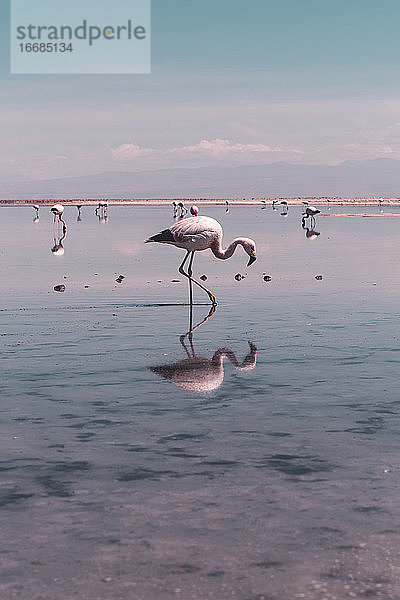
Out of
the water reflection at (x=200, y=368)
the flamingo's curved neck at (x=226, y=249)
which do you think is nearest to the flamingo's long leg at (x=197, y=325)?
the water reflection at (x=200, y=368)

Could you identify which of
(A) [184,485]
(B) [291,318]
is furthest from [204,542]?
(B) [291,318]

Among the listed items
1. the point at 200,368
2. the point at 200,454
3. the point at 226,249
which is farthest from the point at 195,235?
the point at 200,454

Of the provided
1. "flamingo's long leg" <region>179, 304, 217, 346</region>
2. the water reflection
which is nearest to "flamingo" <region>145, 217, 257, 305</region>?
"flamingo's long leg" <region>179, 304, 217, 346</region>

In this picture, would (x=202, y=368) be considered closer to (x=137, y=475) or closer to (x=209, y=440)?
(x=209, y=440)

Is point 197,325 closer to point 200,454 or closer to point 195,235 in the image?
point 195,235

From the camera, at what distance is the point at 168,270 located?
2900 cm

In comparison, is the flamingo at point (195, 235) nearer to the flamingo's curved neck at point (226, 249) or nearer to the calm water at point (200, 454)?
the flamingo's curved neck at point (226, 249)

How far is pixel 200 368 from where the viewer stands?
12484 mm

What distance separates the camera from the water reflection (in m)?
11.4

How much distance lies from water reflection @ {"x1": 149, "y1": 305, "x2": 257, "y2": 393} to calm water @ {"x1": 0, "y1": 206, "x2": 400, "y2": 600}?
33mm

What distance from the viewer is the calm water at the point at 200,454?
573 cm

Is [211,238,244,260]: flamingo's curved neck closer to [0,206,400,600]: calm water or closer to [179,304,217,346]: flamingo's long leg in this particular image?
[179,304,217,346]: flamingo's long leg

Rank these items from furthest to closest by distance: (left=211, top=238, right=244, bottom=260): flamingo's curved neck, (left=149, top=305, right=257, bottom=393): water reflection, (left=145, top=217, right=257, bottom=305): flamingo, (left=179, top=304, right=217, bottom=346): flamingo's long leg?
(left=211, top=238, right=244, bottom=260): flamingo's curved neck, (left=145, top=217, right=257, bottom=305): flamingo, (left=179, top=304, right=217, bottom=346): flamingo's long leg, (left=149, top=305, right=257, bottom=393): water reflection

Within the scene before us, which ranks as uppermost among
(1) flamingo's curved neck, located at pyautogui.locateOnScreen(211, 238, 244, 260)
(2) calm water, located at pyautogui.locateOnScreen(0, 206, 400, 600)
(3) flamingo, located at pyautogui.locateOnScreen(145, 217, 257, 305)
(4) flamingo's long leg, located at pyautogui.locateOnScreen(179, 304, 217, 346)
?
(3) flamingo, located at pyautogui.locateOnScreen(145, 217, 257, 305)
